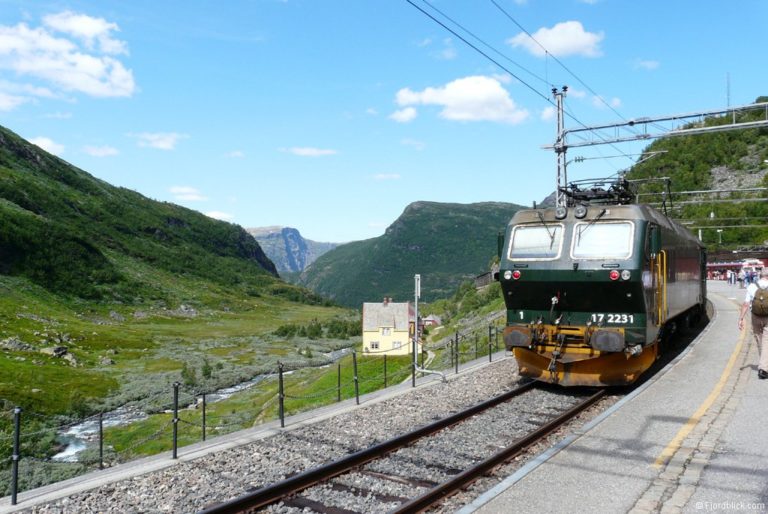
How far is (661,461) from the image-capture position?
7.46 meters

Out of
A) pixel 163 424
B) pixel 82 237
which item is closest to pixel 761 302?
pixel 163 424

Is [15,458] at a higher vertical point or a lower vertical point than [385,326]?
higher

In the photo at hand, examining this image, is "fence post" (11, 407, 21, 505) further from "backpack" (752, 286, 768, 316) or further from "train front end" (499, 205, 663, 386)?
"backpack" (752, 286, 768, 316)

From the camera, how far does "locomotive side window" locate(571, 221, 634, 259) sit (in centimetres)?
1179

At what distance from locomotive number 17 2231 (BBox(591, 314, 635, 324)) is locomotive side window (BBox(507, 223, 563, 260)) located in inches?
56.0

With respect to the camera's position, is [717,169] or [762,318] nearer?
[762,318]

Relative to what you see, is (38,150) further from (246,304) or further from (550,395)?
(550,395)

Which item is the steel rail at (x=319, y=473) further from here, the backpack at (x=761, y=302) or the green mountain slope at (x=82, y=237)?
the green mountain slope at (x=82, y=237)

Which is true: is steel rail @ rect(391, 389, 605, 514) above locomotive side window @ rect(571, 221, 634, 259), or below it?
below

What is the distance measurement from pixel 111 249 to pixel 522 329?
136544 millimetres

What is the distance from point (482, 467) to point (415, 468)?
3.09 feet

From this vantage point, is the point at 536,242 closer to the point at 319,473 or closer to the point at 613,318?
the point at 613,318

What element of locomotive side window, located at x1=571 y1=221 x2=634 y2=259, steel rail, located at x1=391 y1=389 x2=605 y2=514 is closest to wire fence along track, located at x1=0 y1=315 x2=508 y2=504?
steel rail, located at x1=391 y1=389 x2=605 y2=514

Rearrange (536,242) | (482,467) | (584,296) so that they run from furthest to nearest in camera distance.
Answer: (536,242) → (584,296) → (482,467)
